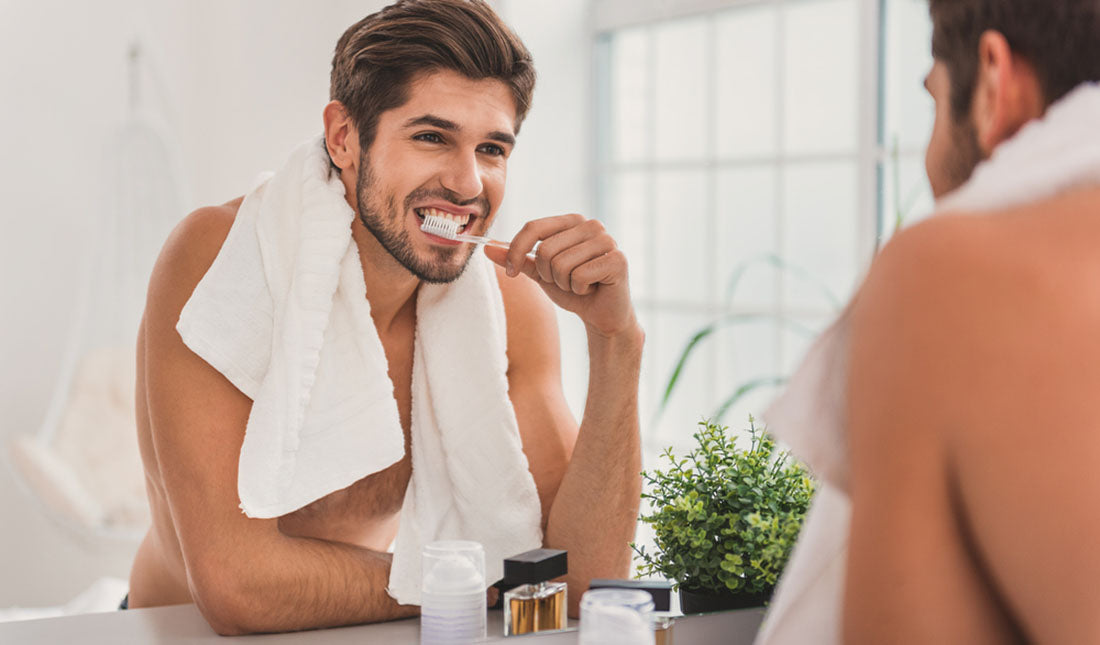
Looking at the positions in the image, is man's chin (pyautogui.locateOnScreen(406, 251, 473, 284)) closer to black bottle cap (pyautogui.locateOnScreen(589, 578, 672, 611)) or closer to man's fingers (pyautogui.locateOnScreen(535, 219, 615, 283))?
man's fingers (pyautogui.locateOnScreen(535, 219, 615, 283))

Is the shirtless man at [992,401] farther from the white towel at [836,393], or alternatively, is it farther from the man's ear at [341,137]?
the man's ear at [341,137]

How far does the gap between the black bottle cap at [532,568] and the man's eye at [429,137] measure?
439mm

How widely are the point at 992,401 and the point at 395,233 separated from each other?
2.47 feet

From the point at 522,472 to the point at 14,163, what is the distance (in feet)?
5.33

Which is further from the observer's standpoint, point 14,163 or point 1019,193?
point 14,163

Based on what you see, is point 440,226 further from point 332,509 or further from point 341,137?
point 332,509

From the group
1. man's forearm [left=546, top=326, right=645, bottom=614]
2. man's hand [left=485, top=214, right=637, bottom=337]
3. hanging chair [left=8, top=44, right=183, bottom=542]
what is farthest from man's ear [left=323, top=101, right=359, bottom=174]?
hanging chair [left=8, top=44, right=183, bottom=542]

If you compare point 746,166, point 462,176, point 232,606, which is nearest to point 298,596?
point 232,606

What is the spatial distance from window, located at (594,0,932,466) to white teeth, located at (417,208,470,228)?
2.68 feet

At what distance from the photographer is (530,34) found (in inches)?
91.0

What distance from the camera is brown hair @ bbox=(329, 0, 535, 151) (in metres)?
1.07

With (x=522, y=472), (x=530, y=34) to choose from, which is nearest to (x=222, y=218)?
(x=522, y=472)

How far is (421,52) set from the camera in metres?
1.06

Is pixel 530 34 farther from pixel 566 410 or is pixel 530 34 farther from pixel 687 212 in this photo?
pixel 566 410
